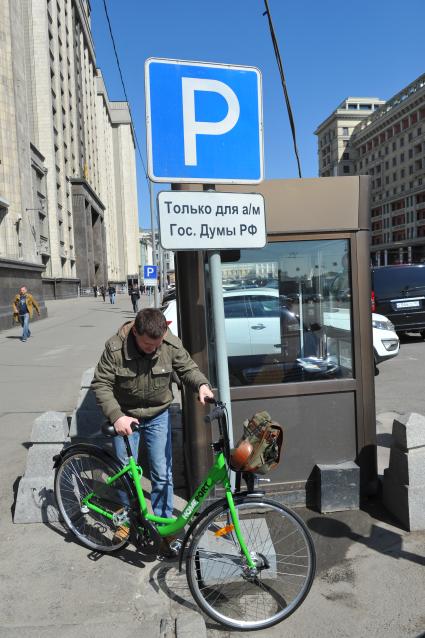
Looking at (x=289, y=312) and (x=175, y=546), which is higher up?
(x=289, y=312)

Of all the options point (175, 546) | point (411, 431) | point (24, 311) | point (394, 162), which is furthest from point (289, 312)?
point (394, 162)

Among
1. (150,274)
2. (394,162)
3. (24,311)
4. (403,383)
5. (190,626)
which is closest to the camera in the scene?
(190,626)

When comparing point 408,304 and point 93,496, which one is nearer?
point 93,496

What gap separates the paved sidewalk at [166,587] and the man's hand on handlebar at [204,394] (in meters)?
1.08

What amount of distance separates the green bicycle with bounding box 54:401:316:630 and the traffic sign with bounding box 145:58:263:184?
137 centimetres

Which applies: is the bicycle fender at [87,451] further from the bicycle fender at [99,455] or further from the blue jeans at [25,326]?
the blue jeans at [25,326]

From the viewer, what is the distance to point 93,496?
130 inches

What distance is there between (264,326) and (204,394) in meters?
1.43

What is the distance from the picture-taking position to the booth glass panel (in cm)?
396

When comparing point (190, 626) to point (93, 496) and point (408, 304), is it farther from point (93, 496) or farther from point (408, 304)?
point (408, 304)

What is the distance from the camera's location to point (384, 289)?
11914 mm

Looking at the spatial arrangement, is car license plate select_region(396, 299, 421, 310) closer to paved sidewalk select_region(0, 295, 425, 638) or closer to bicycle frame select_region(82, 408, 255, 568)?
paved sidewalk select_region(0, 295, 425, 638)

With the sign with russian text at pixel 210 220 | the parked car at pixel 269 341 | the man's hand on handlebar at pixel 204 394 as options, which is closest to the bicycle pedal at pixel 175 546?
the man's hand on handlebar at pixel 204 394

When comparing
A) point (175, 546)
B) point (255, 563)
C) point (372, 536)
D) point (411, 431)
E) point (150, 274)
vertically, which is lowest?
point (372, 536)
